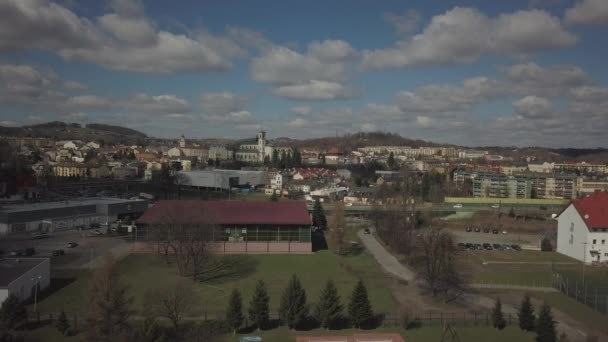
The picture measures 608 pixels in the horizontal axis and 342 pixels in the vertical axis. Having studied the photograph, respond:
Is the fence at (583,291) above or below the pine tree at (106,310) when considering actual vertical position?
below

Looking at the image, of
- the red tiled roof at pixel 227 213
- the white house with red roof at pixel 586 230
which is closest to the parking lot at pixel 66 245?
the red tiled roof at pixel 227 213

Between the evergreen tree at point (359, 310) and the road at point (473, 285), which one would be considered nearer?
the evergreen tree at point (359, 310)

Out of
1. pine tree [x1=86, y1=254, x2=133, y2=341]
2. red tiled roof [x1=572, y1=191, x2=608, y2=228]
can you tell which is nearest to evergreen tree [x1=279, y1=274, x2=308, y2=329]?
pine tree [x1=86, y1=254, x2=133, y2=341]

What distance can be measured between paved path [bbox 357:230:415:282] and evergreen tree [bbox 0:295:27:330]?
1877 cm

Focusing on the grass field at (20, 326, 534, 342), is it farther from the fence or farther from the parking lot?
the parking lot

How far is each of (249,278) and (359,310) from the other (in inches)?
362

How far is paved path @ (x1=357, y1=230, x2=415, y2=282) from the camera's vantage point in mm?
27816

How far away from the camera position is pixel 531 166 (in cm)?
12756

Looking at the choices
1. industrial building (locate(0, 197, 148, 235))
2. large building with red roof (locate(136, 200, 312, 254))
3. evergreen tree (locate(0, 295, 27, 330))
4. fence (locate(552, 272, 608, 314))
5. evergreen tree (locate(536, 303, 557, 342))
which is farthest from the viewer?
industrial building (locate(0, 197, 148, 235))

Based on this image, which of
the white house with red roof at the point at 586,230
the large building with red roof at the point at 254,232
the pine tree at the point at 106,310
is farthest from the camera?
the large building with red roof at the point at 254,232

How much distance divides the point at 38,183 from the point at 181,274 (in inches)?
2101

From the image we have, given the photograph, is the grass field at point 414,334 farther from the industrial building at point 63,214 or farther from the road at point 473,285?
the industrial building at point 63,214

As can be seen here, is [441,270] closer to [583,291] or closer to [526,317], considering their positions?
[526,317]

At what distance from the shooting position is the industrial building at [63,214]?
37531 millimetres
